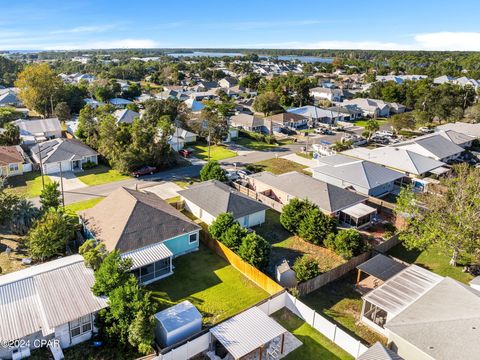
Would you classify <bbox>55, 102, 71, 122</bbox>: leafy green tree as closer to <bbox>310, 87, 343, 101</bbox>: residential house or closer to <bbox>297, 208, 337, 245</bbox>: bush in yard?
<bbox>297, 208, 337, 245</bbox>: bush in yard

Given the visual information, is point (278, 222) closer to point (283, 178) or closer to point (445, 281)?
point (283, 178)

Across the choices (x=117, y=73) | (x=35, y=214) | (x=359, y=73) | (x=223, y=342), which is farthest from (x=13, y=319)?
(x=359, y=73)

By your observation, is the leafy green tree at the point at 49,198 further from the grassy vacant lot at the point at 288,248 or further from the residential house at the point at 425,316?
the residential house at the point at 425,316

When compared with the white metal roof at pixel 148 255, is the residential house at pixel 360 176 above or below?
above

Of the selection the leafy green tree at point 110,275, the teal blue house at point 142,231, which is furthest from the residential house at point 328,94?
the leafy green tree at point 110,275

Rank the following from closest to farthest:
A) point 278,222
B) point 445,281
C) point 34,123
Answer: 1. point 445,281
2. point 278,222
3. point 34,123

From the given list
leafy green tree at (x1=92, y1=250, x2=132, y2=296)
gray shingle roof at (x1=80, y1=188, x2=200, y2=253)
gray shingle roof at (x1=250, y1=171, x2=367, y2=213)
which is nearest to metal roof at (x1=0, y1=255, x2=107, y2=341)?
leafy green tree at (x1=92, y1=250, x2=132, y2=296)
